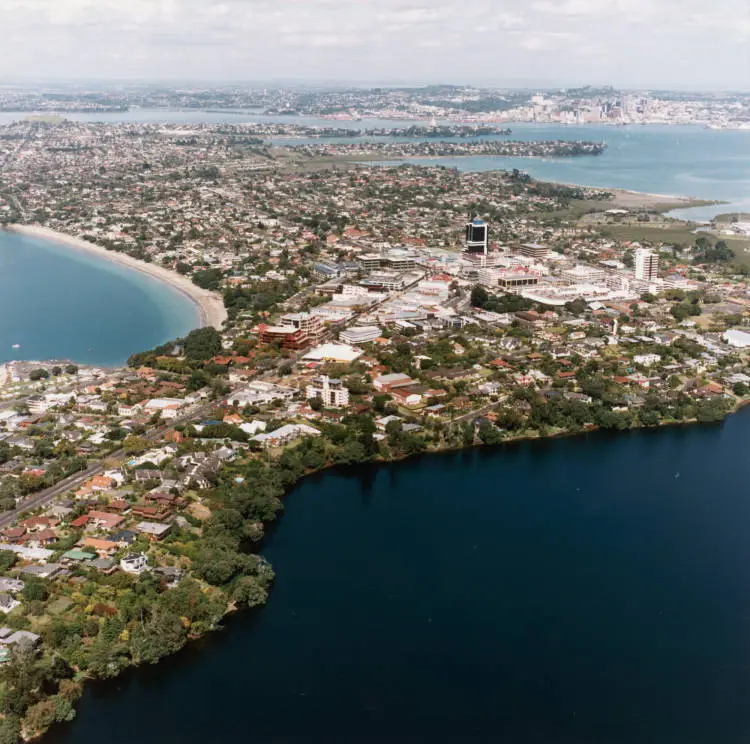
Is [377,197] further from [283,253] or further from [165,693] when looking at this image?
[165,693]

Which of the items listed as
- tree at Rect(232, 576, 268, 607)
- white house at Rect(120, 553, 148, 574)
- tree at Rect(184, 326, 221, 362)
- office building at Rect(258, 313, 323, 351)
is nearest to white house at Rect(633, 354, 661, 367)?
office building at Rect(258, 313, 323, 351)

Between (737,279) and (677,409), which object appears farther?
(737,279)

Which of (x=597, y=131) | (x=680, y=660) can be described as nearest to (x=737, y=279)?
(x=680, y=660)

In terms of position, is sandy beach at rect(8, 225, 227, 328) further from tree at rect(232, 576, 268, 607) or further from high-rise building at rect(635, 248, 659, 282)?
high-rise building at rect(635, 248, 659, 282)

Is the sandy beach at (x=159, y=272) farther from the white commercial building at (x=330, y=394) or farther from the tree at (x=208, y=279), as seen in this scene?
the white commercial building at (x=330, y=394)

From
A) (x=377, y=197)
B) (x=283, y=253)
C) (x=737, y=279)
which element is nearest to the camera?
(x=737, y=279)

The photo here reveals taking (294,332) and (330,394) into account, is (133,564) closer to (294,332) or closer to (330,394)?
(330,394)
